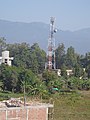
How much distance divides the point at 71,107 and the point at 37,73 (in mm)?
18486

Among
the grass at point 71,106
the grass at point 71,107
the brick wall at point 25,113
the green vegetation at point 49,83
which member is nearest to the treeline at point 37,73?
the green vegetation at point 49,83

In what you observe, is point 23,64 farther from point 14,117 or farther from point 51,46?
point 14,117

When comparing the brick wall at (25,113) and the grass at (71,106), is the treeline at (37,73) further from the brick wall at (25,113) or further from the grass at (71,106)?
the brick wall at (25,113)

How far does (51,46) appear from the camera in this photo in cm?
3888

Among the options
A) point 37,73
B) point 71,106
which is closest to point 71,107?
point 71,106

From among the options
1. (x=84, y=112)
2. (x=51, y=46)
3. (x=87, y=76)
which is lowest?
(x=84, y=112)

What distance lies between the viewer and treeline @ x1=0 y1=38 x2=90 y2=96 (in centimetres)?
2861

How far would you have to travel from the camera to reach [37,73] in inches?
1588

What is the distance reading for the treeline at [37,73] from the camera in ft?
93.9

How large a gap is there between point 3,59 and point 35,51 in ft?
21.0

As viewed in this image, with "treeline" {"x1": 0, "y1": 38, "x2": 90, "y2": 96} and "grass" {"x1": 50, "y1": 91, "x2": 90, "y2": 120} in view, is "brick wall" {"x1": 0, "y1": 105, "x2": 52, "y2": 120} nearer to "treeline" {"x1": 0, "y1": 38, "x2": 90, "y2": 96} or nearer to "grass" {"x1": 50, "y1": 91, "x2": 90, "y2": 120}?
"grass" {"x1": 50, "y1": 91, "x2": 90, "y2": 120}

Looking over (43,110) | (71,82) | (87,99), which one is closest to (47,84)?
(71,82)

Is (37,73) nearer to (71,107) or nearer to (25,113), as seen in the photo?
(71,107)

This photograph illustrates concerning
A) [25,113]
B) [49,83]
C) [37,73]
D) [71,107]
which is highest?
[37,73]
